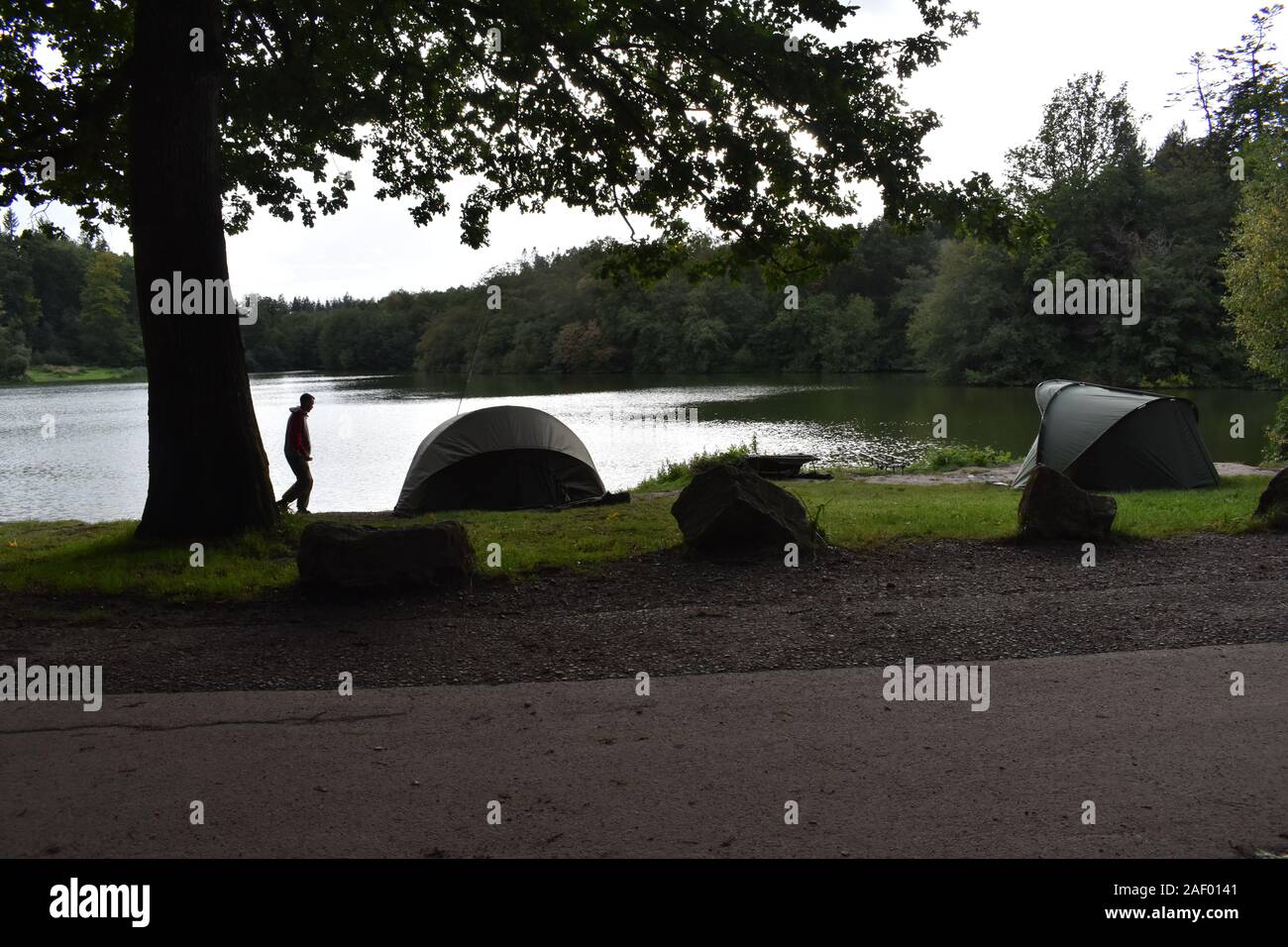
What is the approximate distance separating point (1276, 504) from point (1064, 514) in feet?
10.2

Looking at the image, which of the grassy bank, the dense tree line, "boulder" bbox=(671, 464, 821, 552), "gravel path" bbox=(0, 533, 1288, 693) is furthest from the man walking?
the dense tree line

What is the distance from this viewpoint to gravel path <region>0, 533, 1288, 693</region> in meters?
6.85

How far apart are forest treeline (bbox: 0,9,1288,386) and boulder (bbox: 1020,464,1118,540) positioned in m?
24.7

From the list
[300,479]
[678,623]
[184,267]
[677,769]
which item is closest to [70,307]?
[300,479]

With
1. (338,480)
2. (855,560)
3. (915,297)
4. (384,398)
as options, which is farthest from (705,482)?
(915,297)

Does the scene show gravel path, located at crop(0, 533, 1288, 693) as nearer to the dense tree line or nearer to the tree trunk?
the tree trunk

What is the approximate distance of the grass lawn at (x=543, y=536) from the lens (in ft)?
30.7

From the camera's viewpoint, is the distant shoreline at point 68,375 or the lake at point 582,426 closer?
the lake at point 582,426

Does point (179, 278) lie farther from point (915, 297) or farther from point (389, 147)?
point (915, 297)

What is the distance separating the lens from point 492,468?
60.4 ft

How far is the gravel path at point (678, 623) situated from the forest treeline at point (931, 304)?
2632 centimetres

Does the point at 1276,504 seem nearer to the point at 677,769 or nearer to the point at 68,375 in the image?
the point at 677,769

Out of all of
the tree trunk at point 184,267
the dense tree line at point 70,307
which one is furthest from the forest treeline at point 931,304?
the tree trunk at point 184,267

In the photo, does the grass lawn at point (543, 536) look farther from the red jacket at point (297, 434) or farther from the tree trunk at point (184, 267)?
the red jacket at point (297, 434)
